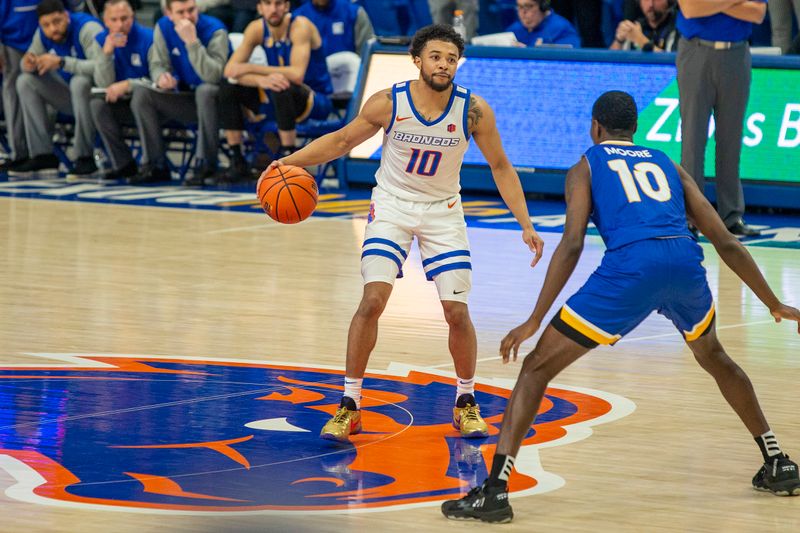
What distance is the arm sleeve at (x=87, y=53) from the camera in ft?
55.7

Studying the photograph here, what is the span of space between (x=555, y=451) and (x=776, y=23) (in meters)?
10.5

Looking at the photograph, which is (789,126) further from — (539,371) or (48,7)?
(539,371)

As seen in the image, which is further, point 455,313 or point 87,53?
point 87,53

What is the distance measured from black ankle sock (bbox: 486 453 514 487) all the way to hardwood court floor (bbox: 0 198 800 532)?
15 cm

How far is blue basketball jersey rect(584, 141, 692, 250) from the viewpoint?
5.31 meters

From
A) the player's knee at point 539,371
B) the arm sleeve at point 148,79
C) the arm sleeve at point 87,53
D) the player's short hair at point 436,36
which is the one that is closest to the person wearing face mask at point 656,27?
the arm sleeve at point 148,79

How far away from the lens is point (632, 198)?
5.34 metres

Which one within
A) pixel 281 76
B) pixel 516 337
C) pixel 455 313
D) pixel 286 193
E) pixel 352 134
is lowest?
pixel 455 313

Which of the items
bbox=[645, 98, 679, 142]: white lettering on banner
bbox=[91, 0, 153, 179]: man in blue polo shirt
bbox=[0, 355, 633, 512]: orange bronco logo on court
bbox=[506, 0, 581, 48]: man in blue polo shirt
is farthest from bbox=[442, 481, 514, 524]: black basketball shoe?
bbox=[91, 0, 153, 179]: man in blue polo shirt

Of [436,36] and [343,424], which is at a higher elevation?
[436,36]

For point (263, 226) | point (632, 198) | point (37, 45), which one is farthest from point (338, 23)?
point (632, 198)

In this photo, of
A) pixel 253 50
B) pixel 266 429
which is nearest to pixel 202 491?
pixel 266 429

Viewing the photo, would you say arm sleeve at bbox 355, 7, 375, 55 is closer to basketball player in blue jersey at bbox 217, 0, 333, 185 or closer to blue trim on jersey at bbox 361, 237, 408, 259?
basketball player in blue jersey at bbox 217, 0, 333, 185

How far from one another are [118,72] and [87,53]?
48cm
